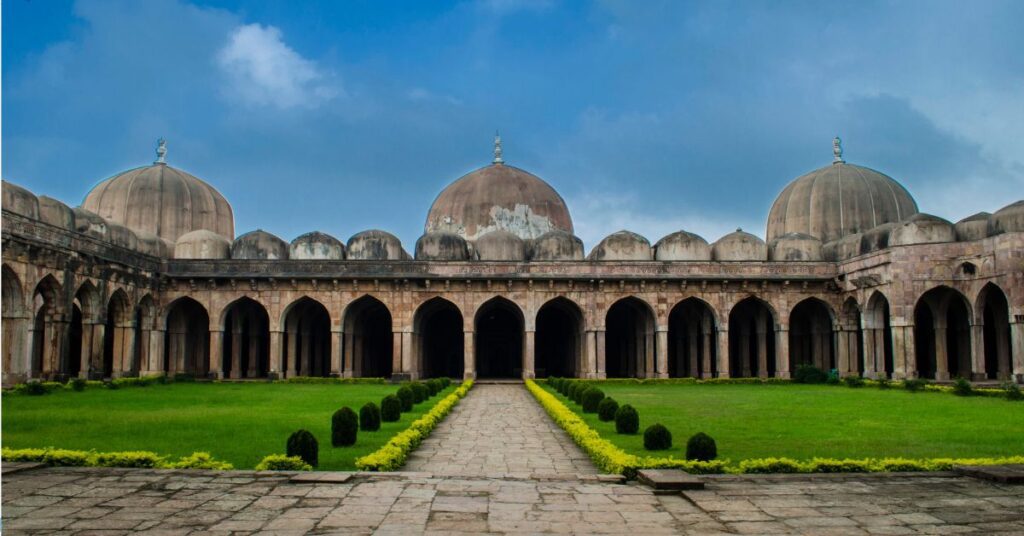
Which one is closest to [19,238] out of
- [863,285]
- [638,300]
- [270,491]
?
[270,491]

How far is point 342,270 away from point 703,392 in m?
14.2

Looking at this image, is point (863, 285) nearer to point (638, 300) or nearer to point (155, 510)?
point (638, 300)

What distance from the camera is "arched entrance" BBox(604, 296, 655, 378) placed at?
33.1m

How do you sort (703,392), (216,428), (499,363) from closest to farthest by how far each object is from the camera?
(216,428), (703,392), (499,363)

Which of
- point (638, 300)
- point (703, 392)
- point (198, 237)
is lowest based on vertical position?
point (703, 392)

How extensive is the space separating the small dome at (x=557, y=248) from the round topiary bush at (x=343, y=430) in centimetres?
2228

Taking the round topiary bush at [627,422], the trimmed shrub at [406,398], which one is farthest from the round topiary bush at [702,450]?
the trimmed shrub at [406,398]

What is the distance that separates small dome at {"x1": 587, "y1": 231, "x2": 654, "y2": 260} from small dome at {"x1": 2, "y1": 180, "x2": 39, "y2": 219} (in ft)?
62.8

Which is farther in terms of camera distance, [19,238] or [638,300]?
[638,300]

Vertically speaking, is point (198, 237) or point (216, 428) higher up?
point (198, 237)

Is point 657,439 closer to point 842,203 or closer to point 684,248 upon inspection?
point 684,248

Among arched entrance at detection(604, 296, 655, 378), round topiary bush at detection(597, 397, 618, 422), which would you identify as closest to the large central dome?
arched entrance at detection(604, 296, 655, 378)

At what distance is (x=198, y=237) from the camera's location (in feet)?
110

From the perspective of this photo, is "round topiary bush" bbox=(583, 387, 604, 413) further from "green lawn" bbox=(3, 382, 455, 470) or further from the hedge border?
"green lawn" bbox=(3, 382, 455, 470)
